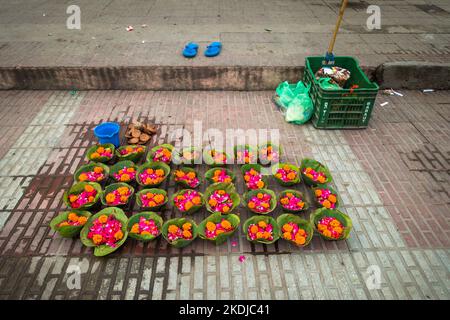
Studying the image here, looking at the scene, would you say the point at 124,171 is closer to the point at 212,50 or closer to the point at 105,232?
the point at 105,232

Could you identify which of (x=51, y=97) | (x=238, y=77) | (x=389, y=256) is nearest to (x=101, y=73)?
(x=51, y=97)

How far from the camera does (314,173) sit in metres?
5.09

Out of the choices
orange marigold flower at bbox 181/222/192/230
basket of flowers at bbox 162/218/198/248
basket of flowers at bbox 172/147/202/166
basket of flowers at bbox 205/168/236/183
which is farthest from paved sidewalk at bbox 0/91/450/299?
basket of flowers at bbox 205/168/236/183

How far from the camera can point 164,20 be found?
9.76 metres

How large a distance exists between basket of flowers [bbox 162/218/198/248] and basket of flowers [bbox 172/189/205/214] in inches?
9.0

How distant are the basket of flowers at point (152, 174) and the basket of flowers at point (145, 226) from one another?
23.4 inches

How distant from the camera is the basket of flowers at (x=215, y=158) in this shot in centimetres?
529

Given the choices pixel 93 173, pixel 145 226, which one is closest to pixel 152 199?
pixel 145 226

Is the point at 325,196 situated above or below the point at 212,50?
below

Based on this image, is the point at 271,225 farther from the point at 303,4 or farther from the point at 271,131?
the point at 303,4

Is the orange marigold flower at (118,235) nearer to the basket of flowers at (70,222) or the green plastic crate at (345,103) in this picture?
the basket of flowers at (70,222)

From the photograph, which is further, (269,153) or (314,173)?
(269,153)

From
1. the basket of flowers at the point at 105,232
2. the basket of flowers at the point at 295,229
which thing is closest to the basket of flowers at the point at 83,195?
the basket of flowers at the point at 105,232

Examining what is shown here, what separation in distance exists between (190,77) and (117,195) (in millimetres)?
4043
